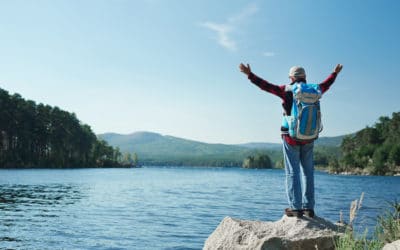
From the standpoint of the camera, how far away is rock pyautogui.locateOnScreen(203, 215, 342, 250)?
7.20 metres

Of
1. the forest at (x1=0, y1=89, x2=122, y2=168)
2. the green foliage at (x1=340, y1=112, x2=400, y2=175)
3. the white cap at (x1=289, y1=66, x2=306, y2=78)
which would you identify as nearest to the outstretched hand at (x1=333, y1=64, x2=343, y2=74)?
the white cap at (x1=289, y1=66, x2=306, y2=78)

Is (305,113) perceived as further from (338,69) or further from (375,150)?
(375,150)

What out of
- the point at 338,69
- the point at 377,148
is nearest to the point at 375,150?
the point at 377,148

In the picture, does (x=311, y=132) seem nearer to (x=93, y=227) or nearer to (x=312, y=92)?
(x=312, y=92)

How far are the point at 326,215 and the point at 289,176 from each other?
18.2 metres

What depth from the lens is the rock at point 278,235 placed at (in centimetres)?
720

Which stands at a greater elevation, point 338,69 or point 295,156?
point 338,69

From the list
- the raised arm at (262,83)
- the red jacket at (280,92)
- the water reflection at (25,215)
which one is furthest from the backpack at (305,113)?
the water reflection at (25,215)

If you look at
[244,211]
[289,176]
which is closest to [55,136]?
[244,211]

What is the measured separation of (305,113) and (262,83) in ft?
3.00

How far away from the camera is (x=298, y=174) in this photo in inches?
311

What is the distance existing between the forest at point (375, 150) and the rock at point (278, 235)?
446 feet

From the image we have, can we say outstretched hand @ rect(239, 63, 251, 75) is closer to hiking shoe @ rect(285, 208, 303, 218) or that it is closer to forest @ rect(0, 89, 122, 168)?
hiking shoe @ rect(285, 208, 303, 218)

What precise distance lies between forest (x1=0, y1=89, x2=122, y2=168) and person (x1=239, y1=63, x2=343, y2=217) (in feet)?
373
